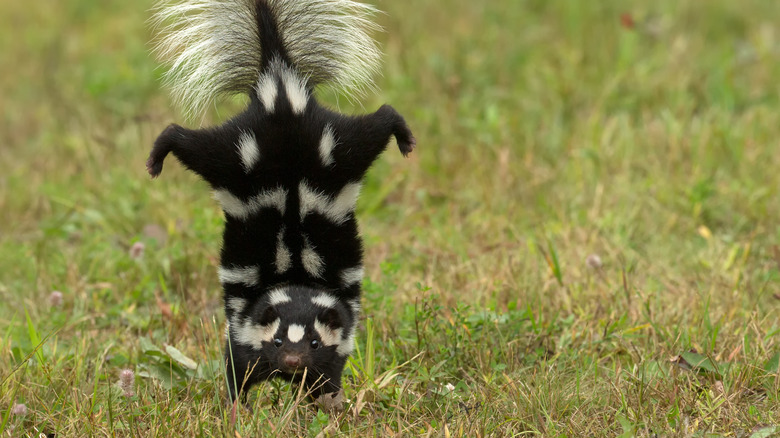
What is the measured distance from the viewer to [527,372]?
453 cm

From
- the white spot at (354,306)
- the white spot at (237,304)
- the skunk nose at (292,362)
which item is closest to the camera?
the skunk nose at (292,362)

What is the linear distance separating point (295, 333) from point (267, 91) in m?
1.00

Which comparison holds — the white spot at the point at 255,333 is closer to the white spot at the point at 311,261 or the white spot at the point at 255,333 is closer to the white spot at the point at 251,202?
the white spot at the point at 311,261

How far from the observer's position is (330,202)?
13.4 ft

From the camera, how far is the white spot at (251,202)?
3977 mm

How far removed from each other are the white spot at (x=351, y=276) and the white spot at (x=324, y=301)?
0.48ft

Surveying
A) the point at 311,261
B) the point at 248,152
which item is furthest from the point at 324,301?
the point at 248,152

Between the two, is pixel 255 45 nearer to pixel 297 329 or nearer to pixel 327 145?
pixel 327 145

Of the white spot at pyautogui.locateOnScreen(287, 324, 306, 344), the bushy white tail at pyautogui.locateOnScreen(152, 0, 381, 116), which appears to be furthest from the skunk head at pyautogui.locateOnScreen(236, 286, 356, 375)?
the bushy white tail at pyautogui.locateOnScreen(152, 0, 381, 116)

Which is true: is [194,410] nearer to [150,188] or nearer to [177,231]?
[177,231]

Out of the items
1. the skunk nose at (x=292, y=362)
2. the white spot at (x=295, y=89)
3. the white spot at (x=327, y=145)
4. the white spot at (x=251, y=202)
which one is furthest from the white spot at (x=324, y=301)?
the white spot at (x=295, y=89)

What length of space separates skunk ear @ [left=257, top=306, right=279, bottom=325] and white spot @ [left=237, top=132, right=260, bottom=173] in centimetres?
56

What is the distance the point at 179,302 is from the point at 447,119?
3.19m

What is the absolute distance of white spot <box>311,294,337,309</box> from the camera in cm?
404
